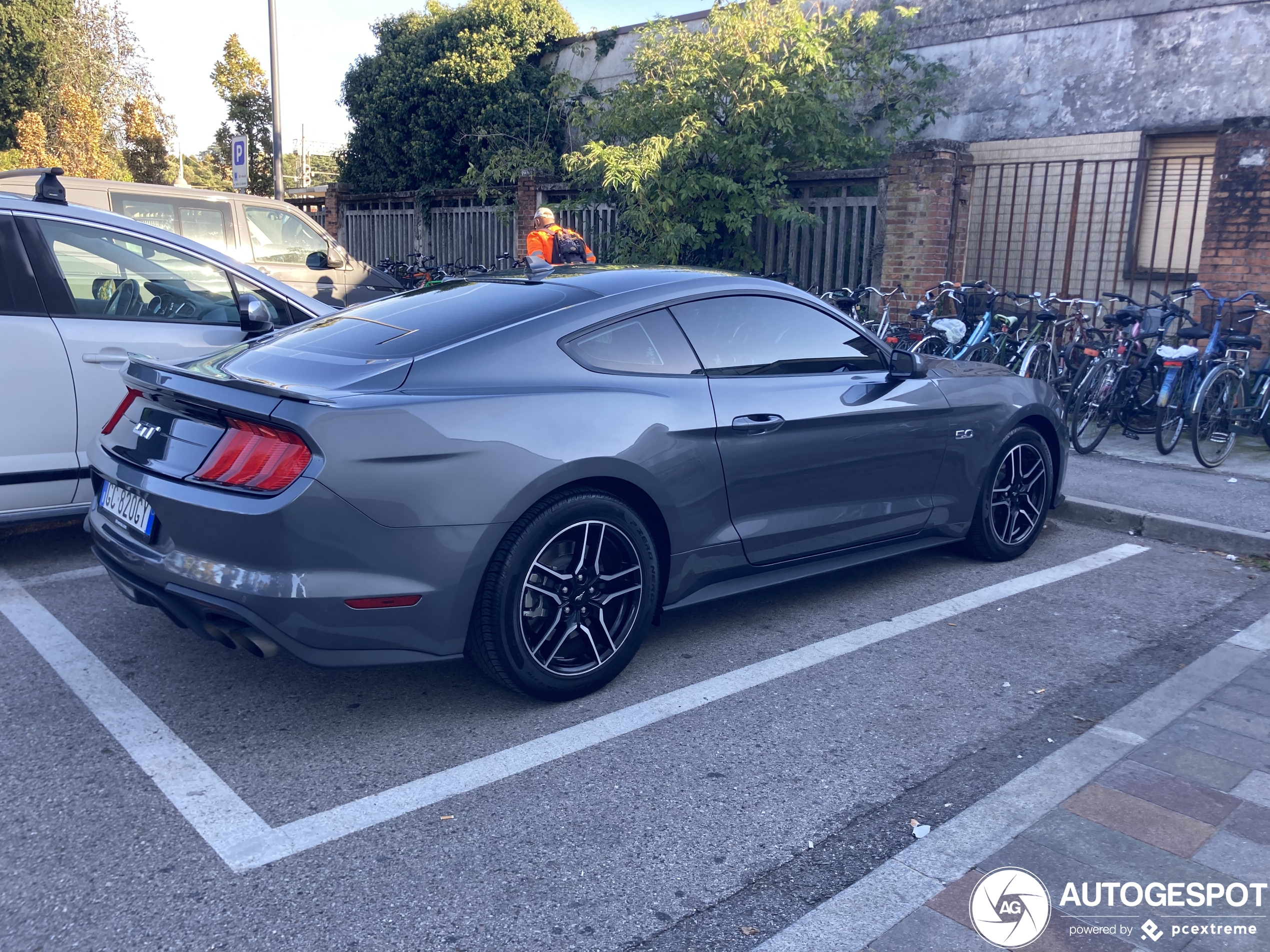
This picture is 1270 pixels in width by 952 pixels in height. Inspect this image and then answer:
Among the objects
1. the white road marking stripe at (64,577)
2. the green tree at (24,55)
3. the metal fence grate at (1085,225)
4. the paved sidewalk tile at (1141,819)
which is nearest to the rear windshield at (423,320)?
the white road marking stripe at (64,577)

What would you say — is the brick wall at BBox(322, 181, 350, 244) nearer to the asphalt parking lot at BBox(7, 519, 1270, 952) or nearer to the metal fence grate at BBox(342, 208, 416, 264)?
the metal fence grate at BBox(342, 208, 416, 264)

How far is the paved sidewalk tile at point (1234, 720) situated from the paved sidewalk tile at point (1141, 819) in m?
0.75

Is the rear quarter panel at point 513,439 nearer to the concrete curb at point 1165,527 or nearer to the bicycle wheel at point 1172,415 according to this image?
the concrete curb at point 1165,527

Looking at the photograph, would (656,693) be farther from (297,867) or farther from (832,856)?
(297,867)

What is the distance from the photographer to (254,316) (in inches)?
204

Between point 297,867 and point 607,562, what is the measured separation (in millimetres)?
1482

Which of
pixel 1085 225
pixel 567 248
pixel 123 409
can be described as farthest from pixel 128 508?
pixel 1085 225

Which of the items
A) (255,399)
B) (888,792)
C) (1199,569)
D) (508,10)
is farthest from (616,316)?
(508,10)

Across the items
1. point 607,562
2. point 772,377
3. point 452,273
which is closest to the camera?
point 607,562

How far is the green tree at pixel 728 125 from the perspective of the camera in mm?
11867

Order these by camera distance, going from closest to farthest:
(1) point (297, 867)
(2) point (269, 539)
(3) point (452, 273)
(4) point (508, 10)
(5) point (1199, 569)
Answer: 1. (1) point (297, 867)
2. (2) point (269, 539)
3. (5) point (1199, 569)
4. (3) point (452, 273)
5. (4) point (508, 10)

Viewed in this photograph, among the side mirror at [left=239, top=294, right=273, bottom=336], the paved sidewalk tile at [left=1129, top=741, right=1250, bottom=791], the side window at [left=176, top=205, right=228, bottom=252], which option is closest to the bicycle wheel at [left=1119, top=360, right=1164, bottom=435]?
the paved sidewalk tile at [left=1129, top=741, right=1250, bottom=791]

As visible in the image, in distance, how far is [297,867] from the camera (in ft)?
9.00

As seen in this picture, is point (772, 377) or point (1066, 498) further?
point (1066, 498)
